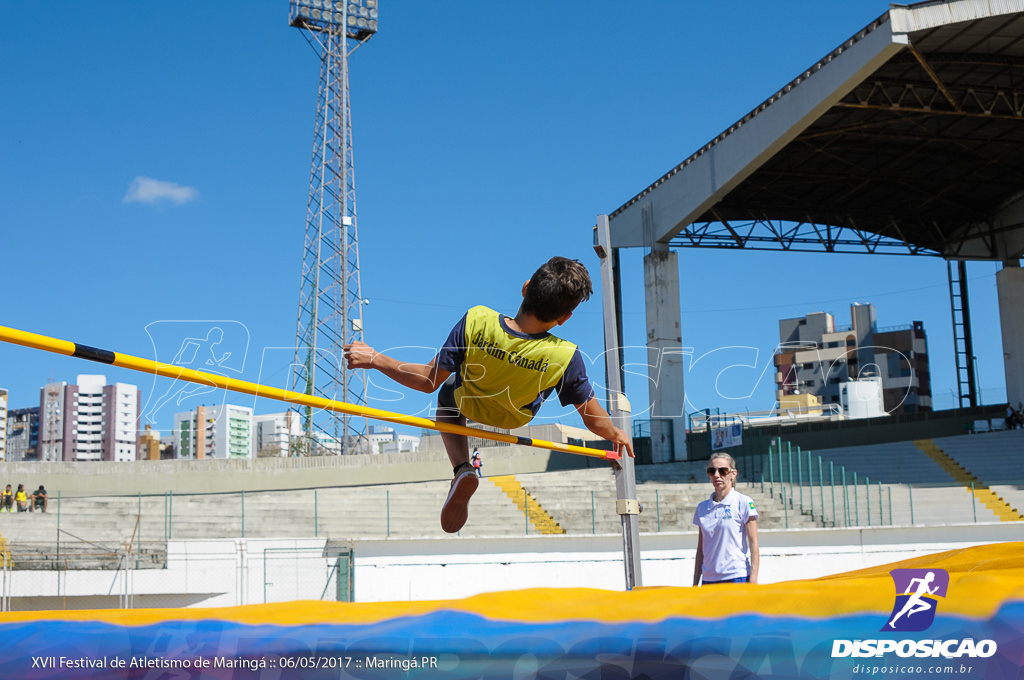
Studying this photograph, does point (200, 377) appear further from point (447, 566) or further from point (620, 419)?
point (447, 566)

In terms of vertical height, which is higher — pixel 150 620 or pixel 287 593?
pixel 150 620

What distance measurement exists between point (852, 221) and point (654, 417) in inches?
284

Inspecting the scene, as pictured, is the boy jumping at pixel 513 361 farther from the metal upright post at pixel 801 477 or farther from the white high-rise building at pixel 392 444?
the white high-rise building at pixel 392 444

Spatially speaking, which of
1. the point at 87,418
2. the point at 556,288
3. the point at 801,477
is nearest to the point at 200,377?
the point at 556,288

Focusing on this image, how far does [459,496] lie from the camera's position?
3.89 meters

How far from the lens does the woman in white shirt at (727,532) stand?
4.12m

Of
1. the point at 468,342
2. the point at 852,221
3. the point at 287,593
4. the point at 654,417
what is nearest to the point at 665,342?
the point at 654,417

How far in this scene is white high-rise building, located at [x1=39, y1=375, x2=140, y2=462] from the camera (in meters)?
102

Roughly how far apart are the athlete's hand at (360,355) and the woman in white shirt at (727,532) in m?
1.68

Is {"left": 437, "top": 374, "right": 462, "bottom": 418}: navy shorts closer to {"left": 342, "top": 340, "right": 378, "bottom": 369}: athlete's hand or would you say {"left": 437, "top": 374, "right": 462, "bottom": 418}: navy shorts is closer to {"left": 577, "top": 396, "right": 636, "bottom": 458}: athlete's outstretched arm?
{"left": 342, "top": 340, "right": 378, "bottom": 369}: athlete's hand

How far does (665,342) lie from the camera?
62.8 feet

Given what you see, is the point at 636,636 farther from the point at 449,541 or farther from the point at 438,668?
the point at 449,541

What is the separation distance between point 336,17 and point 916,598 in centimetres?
2459

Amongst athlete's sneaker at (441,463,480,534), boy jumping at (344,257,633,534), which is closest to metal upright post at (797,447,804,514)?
athlete's sneaker at (441,463,480,534)
